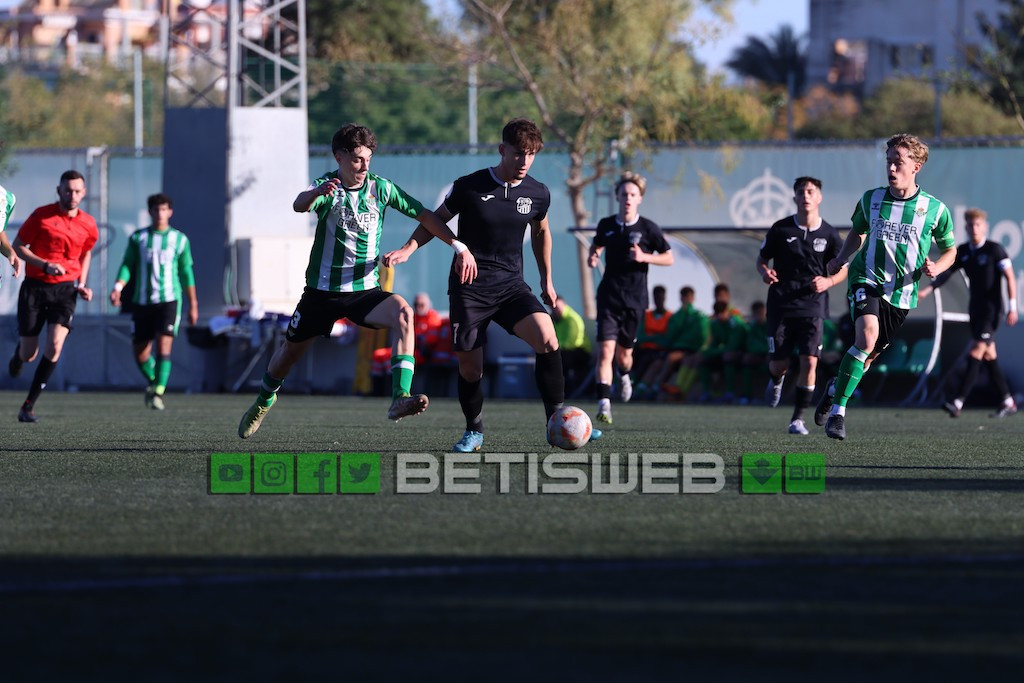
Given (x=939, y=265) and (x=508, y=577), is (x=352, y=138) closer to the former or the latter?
(x=939, y=265)

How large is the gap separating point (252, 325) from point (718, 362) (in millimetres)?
6102

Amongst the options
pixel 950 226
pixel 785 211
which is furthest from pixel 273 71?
pixel 950 226

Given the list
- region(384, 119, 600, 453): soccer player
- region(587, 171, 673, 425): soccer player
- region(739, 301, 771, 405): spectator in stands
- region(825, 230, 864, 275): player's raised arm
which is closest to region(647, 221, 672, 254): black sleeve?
region(587, 171, 673, 425): soccer player

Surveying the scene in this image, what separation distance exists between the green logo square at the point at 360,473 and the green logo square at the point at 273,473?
9.6 inches

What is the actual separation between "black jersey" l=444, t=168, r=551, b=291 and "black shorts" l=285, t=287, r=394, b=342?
482mm

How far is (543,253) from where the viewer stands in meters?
9.27

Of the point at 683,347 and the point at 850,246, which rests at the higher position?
the point at 850,246

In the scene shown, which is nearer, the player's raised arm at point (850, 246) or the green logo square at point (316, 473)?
the green logo square at point (316, 473)

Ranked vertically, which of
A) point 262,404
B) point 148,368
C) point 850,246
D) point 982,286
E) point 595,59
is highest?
point 595,59

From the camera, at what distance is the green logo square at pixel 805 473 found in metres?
7.27

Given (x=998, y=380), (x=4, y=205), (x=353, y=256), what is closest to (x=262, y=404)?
(x=353, y=256)

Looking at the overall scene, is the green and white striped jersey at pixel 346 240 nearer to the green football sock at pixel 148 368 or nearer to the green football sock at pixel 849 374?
the green football sock at pixel 849 374

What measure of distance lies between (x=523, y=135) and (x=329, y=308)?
1442mm

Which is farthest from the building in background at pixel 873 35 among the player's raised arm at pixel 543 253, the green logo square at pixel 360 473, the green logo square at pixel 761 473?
the green logo square at pixel 360 473
